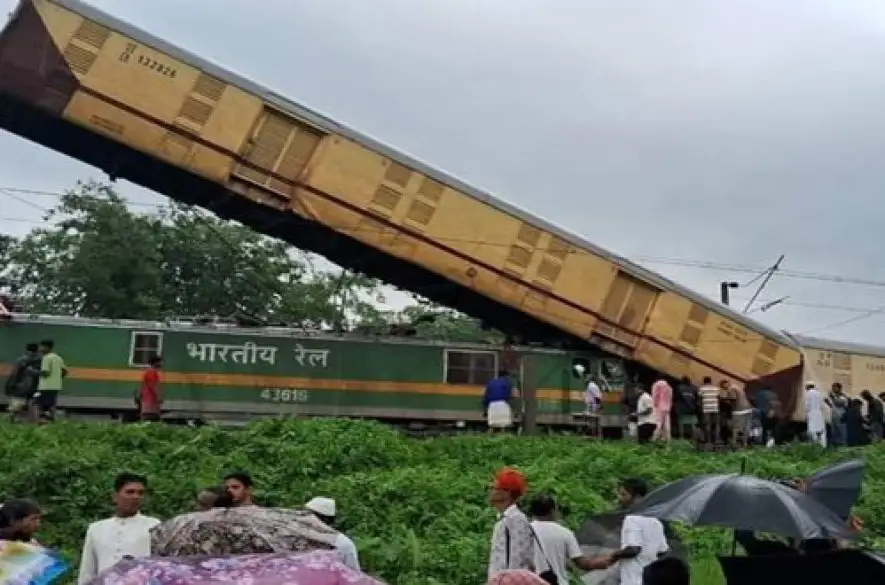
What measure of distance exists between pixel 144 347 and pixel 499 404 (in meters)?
6.25

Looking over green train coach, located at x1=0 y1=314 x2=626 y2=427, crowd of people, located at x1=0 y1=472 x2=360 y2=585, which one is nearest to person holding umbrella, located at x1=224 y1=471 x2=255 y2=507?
crowd of people, located at x1=0 y1=472 x2=360 y2=585

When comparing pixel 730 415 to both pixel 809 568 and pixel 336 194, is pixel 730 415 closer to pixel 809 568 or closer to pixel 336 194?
pixel 336 194

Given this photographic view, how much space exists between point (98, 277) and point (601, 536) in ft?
106

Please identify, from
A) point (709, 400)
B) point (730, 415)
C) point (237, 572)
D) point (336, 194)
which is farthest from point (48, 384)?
point (237, 572)

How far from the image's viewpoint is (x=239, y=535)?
424cm

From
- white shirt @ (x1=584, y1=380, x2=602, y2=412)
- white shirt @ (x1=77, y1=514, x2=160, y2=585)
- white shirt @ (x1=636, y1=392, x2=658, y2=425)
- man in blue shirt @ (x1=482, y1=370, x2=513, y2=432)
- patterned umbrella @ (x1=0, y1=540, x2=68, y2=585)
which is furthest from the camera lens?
white shirt @ (x1=584, y1=380, x2=602, y2=412)

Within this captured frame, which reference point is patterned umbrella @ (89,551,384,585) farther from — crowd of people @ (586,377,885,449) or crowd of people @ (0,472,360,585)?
crowd of people @ (586,377,885,449)

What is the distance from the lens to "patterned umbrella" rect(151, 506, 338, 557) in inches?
166

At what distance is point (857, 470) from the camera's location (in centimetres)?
686

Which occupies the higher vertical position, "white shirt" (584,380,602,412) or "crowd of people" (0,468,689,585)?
"white shirt" (584,380,602,412)

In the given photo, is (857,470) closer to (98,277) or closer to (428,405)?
(428,405)

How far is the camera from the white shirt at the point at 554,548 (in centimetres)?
611

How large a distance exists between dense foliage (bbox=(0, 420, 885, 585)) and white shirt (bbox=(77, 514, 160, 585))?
4013mm

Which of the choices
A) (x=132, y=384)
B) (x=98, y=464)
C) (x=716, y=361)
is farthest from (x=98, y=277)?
(x=98, y=464)
